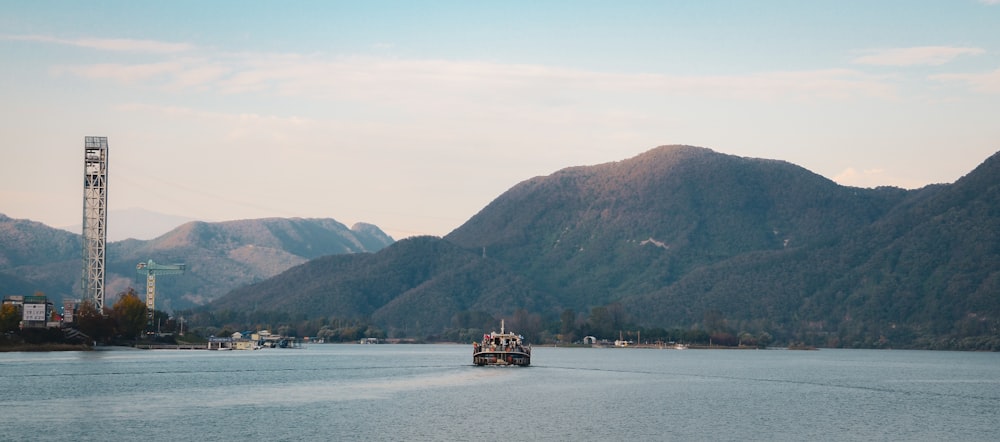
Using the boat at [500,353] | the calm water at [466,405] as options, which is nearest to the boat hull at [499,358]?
the boat at [500,353]

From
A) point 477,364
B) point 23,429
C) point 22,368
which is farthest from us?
point 477,364

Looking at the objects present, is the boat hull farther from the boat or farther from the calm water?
the calm water

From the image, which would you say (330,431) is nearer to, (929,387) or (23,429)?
(23,429)

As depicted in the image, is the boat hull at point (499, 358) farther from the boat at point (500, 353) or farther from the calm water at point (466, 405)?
the calm water at point (466, 405)

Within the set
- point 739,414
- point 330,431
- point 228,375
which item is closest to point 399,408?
point 330,431

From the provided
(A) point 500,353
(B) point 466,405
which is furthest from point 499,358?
(B) point 466,405
